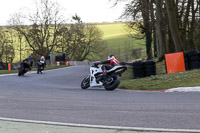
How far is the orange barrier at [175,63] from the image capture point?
A: 19594 mm

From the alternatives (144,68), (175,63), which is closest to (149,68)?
(144,68)

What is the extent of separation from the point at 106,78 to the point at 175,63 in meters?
7.35

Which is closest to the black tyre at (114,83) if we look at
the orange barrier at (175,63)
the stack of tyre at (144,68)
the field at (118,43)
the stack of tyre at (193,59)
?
the stack of tyre at (144,68)

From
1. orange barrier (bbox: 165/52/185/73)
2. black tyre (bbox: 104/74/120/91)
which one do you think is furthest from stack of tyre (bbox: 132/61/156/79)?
black tyre (bbox: 104/74/120/91)

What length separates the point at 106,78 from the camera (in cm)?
1363

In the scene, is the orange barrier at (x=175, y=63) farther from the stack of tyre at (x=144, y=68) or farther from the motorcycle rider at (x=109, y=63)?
the motorcycle rider at (x=109, y=63)

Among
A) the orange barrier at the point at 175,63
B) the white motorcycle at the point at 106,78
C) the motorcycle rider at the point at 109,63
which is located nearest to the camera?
the white motorcycle at the point at 106,78

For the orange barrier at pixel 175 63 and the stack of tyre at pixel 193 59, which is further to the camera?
the orange barrier at pixel 175 63

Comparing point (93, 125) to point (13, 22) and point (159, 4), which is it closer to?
point (159, 4)

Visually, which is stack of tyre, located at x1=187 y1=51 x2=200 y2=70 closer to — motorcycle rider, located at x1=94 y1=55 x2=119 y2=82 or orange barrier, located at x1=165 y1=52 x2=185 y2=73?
orange barrier, located at x1=165 y1=52 x2=185 y2=73

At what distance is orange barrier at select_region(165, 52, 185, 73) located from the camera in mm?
19594

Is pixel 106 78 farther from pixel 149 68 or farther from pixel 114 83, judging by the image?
pixel 149 68

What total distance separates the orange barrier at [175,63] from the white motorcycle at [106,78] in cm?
673

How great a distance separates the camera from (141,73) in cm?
1908
